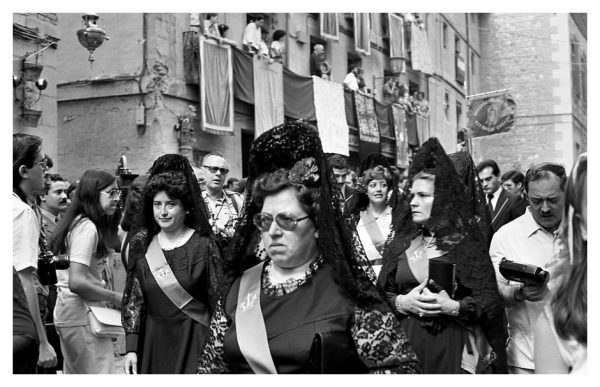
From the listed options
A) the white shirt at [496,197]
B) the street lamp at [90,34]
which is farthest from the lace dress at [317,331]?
the street lamp at [90,34]

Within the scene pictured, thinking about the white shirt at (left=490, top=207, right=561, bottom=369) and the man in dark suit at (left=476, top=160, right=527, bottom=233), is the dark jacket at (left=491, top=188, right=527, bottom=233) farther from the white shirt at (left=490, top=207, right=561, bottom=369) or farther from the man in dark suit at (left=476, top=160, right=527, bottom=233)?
the white shirt at (left=490, top=207, right=561, bottom=369)

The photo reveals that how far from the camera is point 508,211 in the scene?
8.12 metres

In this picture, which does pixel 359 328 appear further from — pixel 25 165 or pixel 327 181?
pixel 25 165

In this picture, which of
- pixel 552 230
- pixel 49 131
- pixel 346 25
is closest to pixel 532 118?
pixel 346 25

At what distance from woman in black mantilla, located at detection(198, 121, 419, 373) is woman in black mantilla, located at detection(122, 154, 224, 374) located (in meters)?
1.63

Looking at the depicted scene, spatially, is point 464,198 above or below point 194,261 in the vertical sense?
above

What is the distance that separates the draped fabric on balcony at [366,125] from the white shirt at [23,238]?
18.8 m

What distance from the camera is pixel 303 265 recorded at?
336 cm

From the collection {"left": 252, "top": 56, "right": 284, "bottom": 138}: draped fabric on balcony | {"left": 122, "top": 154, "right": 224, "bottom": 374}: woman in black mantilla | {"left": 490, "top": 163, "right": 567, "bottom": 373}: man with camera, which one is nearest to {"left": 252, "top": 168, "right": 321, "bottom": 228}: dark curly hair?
{"left": 122, "top": 154, "right": 224, "bottom": 374}: woman in black mantilla

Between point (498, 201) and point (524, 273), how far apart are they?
4208 mm

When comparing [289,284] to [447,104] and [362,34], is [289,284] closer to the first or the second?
[362,34]

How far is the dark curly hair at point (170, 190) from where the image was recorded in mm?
5289

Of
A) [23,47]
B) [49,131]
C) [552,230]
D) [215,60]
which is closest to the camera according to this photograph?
[552,230]

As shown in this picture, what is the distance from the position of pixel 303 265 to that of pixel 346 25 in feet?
74.1
